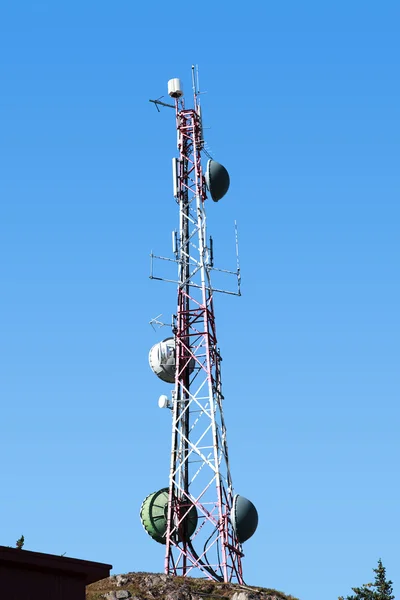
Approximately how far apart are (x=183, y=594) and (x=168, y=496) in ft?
24.7

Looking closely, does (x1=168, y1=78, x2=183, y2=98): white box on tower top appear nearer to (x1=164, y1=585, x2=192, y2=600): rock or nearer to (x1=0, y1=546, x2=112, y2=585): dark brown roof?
(x1=164, y1=585, x2=192, y2=600): rock

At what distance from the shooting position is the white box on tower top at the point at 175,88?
54281 mm

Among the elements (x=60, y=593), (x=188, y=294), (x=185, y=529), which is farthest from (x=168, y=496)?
(x=60, y=593)

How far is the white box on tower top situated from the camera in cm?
5428

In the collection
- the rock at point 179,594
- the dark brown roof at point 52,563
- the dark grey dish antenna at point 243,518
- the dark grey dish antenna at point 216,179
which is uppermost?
the dark grey dish antenna at point 216,179

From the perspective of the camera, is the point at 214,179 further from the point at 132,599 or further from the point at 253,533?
the point at 132,599

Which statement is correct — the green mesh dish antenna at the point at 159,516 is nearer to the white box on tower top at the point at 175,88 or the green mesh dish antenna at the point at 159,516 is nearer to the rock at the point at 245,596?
the rock at the point at 245,596

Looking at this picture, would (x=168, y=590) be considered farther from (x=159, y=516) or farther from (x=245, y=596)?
(x=159, y=516)

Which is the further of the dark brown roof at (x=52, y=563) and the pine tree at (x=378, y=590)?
the pine tree at (x=378, y=590)

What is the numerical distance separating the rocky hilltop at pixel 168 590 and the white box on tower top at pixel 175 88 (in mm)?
22591

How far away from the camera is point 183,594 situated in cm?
4178

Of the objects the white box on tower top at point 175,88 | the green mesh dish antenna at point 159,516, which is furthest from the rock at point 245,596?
the white box on tower top at point 175,88

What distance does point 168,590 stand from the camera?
42.2 metres

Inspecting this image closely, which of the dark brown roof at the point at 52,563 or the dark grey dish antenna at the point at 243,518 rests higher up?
the dark grey dish antenna at the point at 243,518
